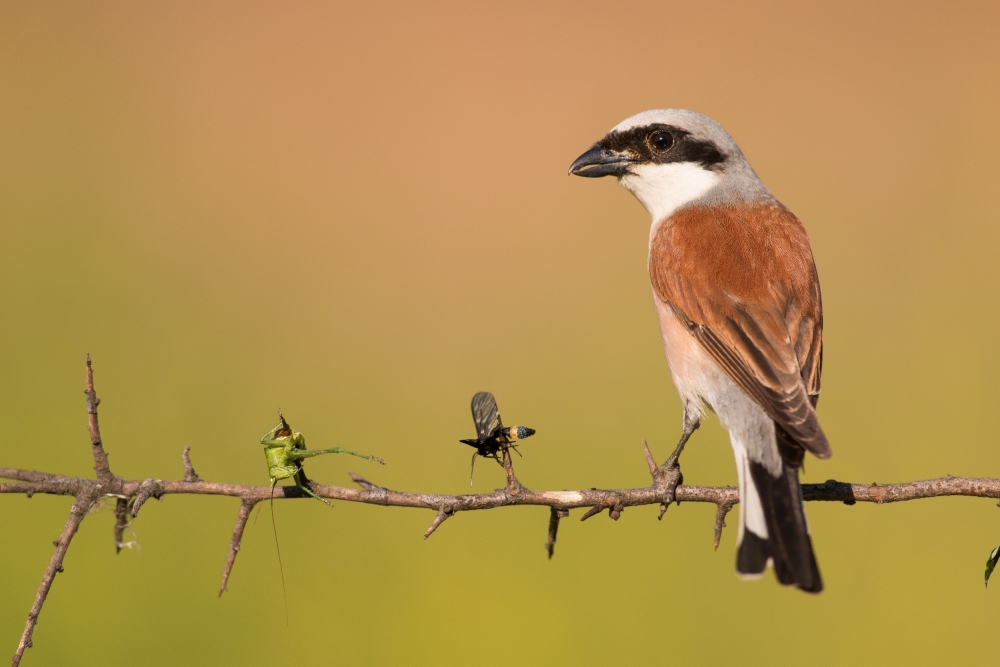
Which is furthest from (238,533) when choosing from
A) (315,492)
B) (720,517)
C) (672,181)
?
(672,181)

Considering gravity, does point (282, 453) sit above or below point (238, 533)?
above

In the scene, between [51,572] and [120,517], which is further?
[120,517]

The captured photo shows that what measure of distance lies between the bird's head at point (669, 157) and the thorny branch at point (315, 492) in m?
1.24

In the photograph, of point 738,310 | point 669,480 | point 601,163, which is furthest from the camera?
point 601,163

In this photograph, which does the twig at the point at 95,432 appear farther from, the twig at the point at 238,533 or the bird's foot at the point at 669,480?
the bird's foot at the point at 669,480

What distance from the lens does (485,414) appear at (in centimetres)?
167

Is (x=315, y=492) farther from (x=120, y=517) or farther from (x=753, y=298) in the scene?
(x=753, y=298)

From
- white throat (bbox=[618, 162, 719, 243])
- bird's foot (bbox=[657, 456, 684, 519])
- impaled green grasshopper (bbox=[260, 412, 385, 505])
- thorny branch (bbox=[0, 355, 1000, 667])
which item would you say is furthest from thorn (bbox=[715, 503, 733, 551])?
white throat (bbox=[618, 162, 719, 243])

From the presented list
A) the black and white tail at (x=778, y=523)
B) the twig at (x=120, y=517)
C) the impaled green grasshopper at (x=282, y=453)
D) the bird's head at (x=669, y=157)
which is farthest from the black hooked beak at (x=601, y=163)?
the twig at (x=120, y=517)

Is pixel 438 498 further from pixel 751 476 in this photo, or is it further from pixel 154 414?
pixel 154 414

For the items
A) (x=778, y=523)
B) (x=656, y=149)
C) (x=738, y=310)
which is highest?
(x=656, y=149)

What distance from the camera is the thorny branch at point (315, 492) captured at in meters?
1.36

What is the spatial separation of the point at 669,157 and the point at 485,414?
169 cm

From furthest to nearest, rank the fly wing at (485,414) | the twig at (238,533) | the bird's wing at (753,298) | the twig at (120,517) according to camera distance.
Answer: the bird's wing at (753,298)
the fly wing at (485,414)
the twig at (120,517)
the twig at (238,533)
